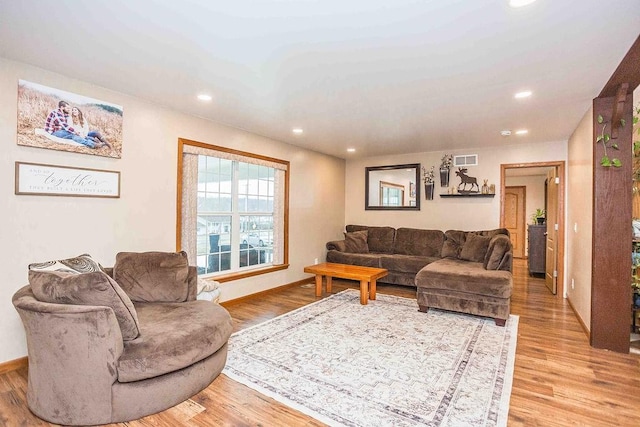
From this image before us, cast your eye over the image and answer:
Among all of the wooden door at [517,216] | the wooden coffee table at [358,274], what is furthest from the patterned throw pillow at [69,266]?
the wooden door at [517,216]

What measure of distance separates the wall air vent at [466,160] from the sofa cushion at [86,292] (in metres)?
5.48

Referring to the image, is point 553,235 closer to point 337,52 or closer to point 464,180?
point 464,180

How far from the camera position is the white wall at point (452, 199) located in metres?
5.35

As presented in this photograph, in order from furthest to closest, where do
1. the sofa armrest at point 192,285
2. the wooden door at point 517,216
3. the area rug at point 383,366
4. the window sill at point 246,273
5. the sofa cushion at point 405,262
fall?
the wooden door at point 517,216
the sofa cushion at point 405,262
the window sill at point 246,273
the sofa armrest at point 192,285
the area rug at point 383,366

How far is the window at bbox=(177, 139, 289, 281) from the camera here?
3.92 metres

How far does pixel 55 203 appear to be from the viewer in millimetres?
2805

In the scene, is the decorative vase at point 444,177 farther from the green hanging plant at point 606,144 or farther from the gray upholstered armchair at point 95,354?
the gray upholstered armchair at point 95,354

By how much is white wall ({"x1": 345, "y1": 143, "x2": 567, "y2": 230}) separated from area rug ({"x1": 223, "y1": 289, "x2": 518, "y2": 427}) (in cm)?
226

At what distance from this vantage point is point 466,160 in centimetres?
582

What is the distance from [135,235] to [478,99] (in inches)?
145

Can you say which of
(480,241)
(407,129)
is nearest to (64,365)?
(407,129)

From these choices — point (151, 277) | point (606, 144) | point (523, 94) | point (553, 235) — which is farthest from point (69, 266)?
point (553, 235)

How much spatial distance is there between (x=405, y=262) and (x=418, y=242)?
0.69m

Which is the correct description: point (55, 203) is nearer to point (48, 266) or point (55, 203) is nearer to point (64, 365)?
point (48, 266)
